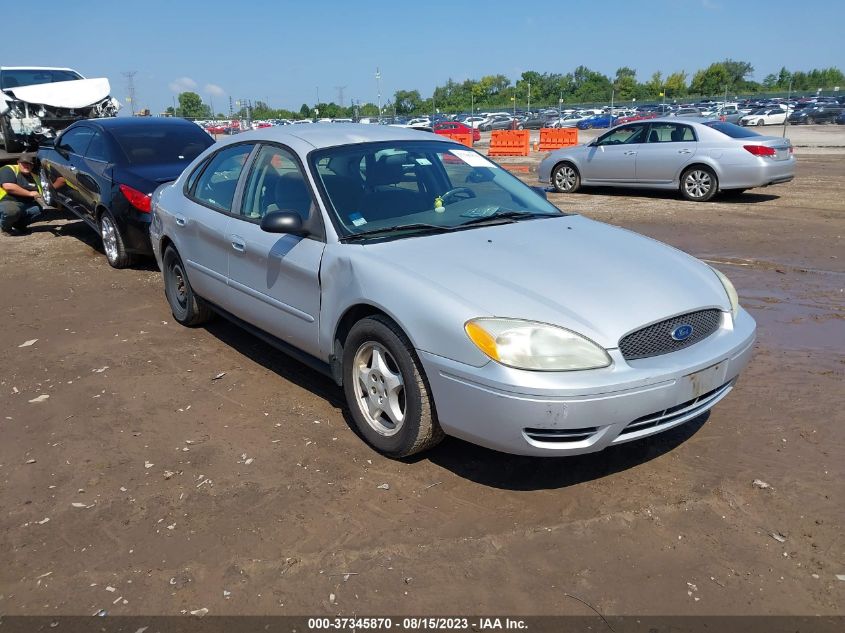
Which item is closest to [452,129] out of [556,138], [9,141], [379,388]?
[556,138]

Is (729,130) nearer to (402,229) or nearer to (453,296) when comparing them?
(402,229)

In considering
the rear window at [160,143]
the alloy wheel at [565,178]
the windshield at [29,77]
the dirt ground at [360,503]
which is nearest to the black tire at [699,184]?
the alloy wheel at [565,178]

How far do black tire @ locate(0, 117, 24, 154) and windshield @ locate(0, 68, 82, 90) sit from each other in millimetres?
1158

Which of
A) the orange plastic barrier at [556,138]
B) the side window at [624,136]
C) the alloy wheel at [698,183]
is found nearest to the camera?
the alloy wheel at [698,183]

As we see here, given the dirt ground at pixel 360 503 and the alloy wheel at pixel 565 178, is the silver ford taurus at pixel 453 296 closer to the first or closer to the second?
the dirt ground at pixel 360 503

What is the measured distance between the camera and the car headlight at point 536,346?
9.85 feet

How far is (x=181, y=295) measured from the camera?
5.93 m

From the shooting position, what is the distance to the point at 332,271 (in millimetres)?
3803

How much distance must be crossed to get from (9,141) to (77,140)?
912cm

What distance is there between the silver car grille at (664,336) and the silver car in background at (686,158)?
9.78 meters

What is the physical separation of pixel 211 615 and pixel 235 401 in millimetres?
2029

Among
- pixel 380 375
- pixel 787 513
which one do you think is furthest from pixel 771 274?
pixel 380 375

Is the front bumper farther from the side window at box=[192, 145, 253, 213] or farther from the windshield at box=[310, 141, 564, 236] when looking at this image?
the side window at box=[192, 145, 253, 213]

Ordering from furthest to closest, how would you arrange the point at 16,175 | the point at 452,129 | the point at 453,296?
the point at 452,129 → the point at 16,175 → the point at 453,296
